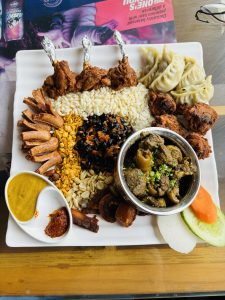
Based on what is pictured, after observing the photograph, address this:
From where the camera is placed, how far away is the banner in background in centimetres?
197

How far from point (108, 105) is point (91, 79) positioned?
0.45 ft

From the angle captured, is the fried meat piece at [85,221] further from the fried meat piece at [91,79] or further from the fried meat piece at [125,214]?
the fried meat piece at [91,79]

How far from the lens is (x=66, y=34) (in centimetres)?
198

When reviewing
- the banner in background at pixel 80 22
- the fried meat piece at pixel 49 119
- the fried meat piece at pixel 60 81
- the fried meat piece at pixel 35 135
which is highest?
the banner in background at pixel 80 22

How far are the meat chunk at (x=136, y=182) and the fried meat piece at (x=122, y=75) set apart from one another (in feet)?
1.44

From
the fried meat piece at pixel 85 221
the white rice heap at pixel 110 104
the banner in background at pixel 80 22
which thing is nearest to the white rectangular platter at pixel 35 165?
the fried meat piece at pixel 85 221

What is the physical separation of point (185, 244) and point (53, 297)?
0.59m

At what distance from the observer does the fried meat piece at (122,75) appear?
1658 millimetres

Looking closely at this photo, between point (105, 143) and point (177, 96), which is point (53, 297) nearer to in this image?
point (105, 143)

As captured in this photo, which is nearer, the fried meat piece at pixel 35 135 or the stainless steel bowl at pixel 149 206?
the stainless steel bowl at pixel 149 206

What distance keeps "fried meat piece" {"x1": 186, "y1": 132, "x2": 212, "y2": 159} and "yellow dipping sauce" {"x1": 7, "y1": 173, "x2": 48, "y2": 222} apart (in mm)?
624

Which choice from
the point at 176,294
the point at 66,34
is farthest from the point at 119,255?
the point at 66,34

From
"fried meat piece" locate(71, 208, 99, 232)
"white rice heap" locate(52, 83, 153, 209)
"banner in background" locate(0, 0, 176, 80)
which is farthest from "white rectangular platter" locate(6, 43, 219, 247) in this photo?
"banner in background" locate(0, 0, 176, 80)

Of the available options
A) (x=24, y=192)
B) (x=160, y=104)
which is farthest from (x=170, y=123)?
(x=24, y=192)
